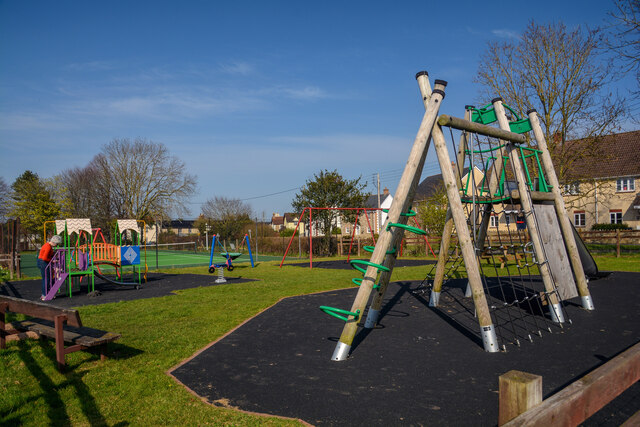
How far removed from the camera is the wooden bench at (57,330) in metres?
5.15

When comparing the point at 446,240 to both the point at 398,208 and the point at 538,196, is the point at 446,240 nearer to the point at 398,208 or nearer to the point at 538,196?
the point at 538,196

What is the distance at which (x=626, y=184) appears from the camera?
33875 millimetres

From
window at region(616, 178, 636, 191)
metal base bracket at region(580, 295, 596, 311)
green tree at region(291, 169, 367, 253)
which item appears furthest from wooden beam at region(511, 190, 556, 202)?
window at region(616, 178, 636, 191)

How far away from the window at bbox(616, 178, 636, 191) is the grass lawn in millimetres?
34807

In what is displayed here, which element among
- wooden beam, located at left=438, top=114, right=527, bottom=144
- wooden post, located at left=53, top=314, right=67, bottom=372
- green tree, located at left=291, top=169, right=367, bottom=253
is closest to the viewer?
wooden post, located at left=53, top=314, right=67, bottom=372

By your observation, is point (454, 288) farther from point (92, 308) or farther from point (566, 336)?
point (92, 308)

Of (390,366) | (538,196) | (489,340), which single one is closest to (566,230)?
(538,196)

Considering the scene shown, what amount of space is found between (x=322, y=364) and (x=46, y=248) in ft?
34.6

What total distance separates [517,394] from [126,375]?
460 centimetres

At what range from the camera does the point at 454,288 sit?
10367 millimetres

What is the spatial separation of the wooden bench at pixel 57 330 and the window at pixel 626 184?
38.6m

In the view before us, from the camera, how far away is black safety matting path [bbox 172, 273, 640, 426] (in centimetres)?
390

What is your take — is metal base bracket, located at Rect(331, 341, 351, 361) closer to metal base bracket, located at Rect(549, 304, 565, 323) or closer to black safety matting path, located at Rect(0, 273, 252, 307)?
metal base bracket, located at Rect(549, 304, 565, 323)

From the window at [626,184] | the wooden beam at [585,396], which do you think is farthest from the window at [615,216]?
the wooden beam at [585,396]
